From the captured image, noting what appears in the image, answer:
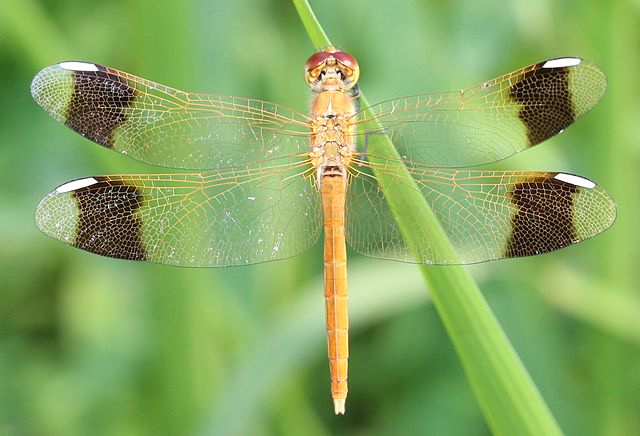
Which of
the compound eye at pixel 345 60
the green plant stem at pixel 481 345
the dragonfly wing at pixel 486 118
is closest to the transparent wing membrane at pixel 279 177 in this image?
the dragonfly wing at pixel 486 118

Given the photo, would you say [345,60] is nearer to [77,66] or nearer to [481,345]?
[77,66]

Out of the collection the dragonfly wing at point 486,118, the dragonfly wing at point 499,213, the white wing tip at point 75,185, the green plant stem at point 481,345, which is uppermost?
the dragonfly wing at point 486,118

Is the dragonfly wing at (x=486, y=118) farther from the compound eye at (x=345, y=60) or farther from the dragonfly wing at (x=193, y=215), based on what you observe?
the dragonfly wing at (x=193, y=215)

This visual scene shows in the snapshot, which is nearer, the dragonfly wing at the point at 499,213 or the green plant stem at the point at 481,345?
the green plant stem at the point at 481,345

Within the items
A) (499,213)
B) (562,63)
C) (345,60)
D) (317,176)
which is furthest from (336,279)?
(562,63)

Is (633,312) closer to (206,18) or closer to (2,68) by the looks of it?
(206,18)

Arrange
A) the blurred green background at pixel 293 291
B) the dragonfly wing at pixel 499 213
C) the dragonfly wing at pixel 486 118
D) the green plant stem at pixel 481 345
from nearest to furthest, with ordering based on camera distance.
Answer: the green plant stem at pixel 481 345 < the dragonfly wing at pixel 499 213 < the dragonfly wing at pixel 486 118 < the blurred green background at pixel 293 291

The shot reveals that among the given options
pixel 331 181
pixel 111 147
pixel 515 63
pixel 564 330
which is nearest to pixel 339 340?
pixel 331 181
